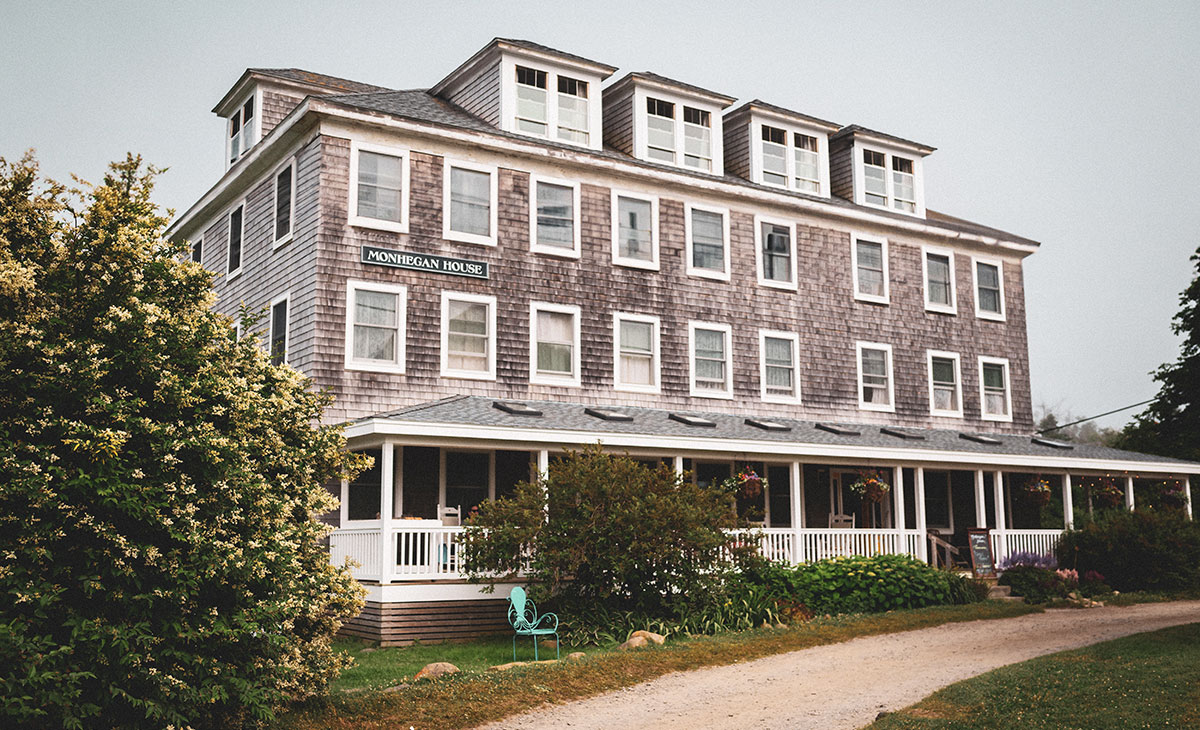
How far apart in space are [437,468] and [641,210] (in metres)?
7.26

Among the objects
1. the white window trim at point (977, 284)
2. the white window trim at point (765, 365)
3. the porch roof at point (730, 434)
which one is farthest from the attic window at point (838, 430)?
the white window trim at point (977, 284)

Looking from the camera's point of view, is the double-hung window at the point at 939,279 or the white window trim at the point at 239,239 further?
the double-hung window at the point at 939,279

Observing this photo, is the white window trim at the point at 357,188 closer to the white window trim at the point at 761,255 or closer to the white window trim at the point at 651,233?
the white window trim at the point at 651,233

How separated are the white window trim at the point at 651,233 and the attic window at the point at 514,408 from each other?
437 cm

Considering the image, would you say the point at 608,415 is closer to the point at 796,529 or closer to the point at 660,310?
the point at 660,310

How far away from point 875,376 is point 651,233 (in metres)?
7.00

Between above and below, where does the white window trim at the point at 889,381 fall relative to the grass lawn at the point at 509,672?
above

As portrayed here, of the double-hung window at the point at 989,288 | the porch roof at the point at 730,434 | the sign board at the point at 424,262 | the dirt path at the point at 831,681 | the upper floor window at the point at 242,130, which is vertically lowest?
the dirt path at the point at 831,681

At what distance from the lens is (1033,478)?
2450cm

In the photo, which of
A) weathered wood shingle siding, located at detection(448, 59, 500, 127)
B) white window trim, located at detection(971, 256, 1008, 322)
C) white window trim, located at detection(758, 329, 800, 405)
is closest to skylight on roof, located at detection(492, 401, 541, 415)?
weathered wood shingle siding, located at detection(448, 59, 500, 127)

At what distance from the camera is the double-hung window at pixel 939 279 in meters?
26.8

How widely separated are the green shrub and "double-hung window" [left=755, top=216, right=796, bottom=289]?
26.9 feet

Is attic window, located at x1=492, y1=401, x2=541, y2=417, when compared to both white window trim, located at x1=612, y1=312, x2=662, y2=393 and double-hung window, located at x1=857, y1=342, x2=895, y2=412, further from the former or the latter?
double-hung window, located at x1=857, y1=342, x2=895, y2=412

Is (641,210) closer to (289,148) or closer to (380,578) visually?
(289,148)
